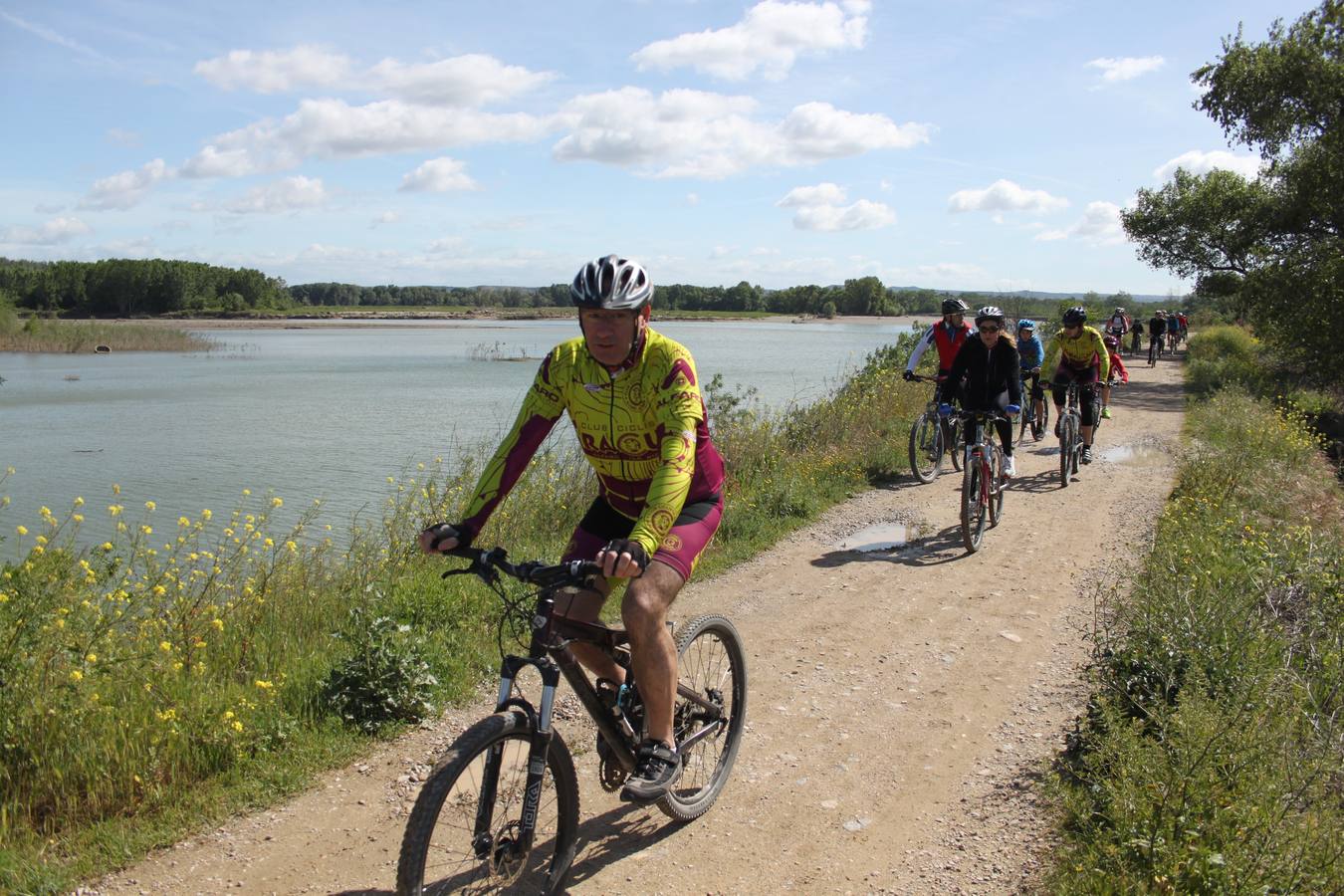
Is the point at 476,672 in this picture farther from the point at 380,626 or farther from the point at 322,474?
the point at 322,474

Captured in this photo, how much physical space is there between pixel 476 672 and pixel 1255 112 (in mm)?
31167

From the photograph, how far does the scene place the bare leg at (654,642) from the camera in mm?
3305

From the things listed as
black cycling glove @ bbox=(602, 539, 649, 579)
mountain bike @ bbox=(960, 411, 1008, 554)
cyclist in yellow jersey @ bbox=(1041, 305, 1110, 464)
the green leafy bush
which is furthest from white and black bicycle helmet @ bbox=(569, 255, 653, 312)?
cyclist in yellow jersey @ bbox=(1041, 305, 1110, 464)

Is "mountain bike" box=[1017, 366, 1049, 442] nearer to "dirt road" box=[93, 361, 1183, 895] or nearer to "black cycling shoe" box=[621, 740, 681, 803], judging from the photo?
"dirt road" box=[93, 361, 1183, 895]

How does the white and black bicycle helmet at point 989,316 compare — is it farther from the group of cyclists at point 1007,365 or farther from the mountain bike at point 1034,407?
the mountain bike at point 1034,407

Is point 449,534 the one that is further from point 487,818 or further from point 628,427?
point 487,818

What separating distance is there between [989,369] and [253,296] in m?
130

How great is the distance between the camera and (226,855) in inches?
149

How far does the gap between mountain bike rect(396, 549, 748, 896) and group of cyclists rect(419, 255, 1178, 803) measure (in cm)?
11

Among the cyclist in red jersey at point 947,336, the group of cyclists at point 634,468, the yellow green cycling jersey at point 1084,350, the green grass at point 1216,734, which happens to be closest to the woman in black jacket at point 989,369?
the cyclist in red jersey at point 947,336

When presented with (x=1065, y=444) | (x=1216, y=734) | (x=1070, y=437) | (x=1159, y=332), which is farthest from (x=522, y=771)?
(x=1159, y=332)

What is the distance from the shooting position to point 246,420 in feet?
79.6

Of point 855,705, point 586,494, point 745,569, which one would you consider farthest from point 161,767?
point 586,494

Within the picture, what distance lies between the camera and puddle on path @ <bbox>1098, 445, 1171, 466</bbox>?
46.1 ft
